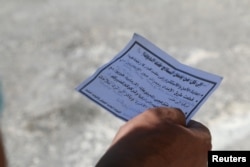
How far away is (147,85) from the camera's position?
116 centimetres

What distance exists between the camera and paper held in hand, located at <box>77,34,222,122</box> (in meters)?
1.12

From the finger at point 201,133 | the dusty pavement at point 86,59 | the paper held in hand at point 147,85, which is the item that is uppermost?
the dusty pavement at point 86,59

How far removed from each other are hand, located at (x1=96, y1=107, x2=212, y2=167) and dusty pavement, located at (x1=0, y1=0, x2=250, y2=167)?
69 cm

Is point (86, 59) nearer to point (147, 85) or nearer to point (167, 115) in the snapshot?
point (147, 85)

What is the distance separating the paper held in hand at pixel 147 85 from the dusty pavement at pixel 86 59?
54 cm

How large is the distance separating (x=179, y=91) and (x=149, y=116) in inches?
6.9

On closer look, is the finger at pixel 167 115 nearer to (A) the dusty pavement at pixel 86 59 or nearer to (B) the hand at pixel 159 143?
(B) the hand at pixel 159 143

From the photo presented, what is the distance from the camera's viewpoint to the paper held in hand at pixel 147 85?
112 centimetres

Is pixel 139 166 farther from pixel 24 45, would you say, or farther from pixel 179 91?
pixel 24 45

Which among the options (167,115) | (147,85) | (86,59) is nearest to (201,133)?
(167,115)

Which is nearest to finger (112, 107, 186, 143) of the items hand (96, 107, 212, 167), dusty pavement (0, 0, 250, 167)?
hand (96, 107, 212, 167)

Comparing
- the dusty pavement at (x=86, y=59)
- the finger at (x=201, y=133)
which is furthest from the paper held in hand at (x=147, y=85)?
the dusty pavement at (x=86, y=59)

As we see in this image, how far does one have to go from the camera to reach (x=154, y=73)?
3.89 feet

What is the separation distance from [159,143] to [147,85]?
0.23 meters
